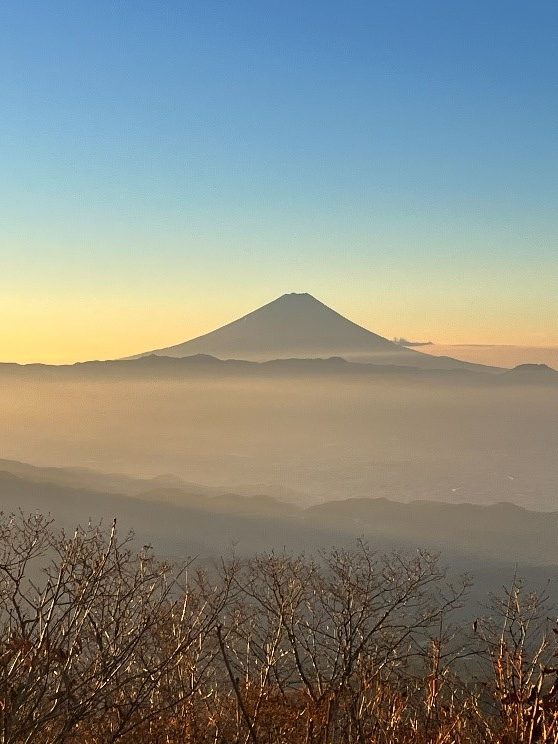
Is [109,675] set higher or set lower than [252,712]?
higher

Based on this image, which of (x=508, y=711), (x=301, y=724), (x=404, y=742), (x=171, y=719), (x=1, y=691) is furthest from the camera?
(x=171, y=719)

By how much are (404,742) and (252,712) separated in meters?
4.08

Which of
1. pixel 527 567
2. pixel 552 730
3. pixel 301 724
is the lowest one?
pixel 527 567

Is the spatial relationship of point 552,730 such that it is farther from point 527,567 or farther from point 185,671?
point 527,567

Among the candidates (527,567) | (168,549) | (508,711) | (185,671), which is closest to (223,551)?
(168,549)

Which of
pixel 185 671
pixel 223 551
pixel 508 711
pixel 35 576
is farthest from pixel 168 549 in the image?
pixel 508 711

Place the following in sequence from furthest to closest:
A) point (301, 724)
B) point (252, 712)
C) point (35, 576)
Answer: point (35, 576)
point (301, 724)
point (252, 712)

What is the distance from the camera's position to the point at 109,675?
9.01 meters

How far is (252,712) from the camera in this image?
10.5 m

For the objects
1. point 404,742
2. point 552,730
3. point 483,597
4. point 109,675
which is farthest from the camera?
point 483,597

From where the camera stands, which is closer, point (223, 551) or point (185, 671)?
point (185, 671)

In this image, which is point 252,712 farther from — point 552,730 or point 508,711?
point 552,730

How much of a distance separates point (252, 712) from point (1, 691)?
4.09 m

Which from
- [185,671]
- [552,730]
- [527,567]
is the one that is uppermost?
[552,730]
